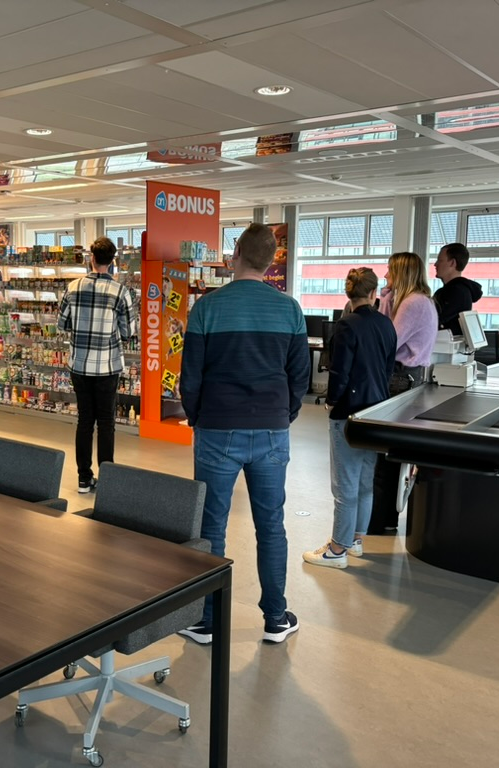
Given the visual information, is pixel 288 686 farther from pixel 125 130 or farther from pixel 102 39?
pixel 125 130

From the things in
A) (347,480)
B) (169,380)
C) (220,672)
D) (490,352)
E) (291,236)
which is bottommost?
(220,672)

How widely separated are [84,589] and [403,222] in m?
10.1

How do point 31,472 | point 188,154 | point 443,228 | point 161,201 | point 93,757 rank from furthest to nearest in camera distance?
point 443,228 → point 188,154 → point 161,201 → point 31,472 → point 93,757

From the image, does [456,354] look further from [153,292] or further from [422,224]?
[422,224]

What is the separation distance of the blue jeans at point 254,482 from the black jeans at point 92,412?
2431 millimetres

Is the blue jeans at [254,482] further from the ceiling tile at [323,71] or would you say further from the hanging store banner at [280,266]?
the hanging store banner at [280,266]

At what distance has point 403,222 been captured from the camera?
36.0 feet

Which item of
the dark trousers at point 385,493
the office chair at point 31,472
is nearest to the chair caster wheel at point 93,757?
the office chair at point 31,472

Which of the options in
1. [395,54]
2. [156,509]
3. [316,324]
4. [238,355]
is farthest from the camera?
[316,324]

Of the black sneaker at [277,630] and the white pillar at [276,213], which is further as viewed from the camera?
the white pillar at [276,213]

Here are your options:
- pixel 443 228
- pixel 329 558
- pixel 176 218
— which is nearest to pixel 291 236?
pixel 443 228

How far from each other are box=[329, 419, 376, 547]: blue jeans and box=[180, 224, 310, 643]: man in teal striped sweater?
82cm

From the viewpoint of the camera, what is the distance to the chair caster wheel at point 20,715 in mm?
2498

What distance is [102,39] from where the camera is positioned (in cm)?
376
